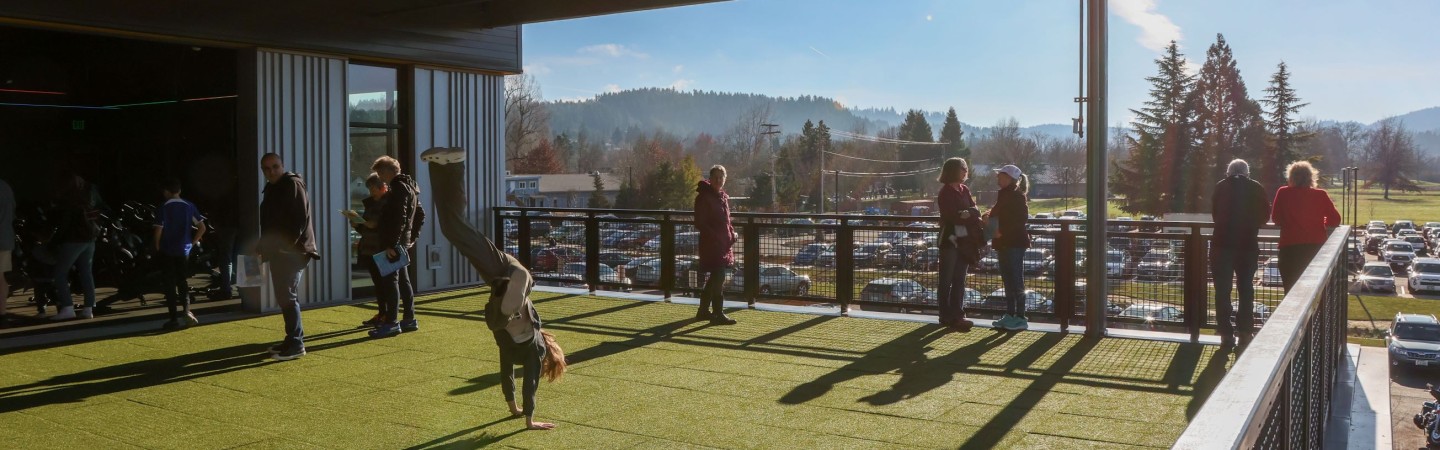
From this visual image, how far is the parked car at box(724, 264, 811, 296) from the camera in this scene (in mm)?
10867

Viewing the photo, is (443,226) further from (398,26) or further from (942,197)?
(398,26)

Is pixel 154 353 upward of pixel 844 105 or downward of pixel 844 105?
downward

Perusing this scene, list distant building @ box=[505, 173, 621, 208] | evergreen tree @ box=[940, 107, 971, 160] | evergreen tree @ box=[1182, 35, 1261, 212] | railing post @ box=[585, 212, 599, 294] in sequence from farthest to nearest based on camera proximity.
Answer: evergreen tree @ box=[940, 107, 971, 160] < distant building @ box=[505, 173, 621, 208] < evergreen tree @ box=[1182, 35, 1261, 212] < railing post @ box=[585, 212, 599, 294]

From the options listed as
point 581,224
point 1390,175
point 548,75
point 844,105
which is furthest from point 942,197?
point 844,105

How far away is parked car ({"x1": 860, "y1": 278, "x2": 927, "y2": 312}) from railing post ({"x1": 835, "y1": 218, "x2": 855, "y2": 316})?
175 millimetres

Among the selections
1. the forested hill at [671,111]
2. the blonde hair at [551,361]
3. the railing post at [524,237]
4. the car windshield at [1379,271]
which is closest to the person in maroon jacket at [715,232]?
the railing post at [524,237]

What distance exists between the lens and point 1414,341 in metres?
27.9

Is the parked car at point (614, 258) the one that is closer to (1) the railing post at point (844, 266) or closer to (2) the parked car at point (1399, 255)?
(1) the railing post at point (844, 266)

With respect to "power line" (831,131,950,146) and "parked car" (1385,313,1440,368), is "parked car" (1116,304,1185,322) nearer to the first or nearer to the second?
"parked car" (1385,313,1440,368)

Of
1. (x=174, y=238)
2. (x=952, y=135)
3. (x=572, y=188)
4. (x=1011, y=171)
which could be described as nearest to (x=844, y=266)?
(x=1011, y=171)

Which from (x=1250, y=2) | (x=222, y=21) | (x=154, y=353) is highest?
(x=1250, y=2)

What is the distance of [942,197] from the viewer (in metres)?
9.39

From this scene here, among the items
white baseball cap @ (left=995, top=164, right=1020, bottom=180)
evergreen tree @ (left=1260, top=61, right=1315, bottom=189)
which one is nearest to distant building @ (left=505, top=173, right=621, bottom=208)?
evergreen tree @ (left=1260, top=61, right=1315, bottom=189)

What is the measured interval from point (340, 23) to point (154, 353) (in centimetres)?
436
